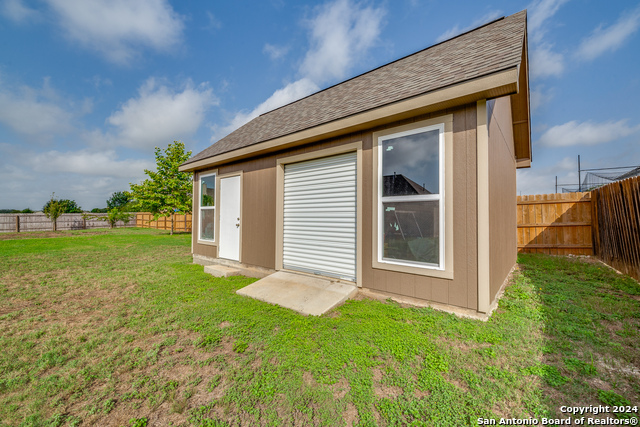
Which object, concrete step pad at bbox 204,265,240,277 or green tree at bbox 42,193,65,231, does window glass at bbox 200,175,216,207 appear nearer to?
concrete step pad at bbox 204,265,240,277

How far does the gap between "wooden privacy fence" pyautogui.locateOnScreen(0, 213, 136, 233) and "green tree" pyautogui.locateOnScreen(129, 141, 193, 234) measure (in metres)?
8.72

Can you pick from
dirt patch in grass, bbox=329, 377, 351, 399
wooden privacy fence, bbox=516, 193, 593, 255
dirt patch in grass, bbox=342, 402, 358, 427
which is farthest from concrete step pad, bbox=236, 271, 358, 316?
wooden privacy fence, bbox=516, 193, 593, 255

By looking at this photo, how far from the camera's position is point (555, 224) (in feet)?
24.7

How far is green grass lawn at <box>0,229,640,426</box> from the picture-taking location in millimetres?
1625

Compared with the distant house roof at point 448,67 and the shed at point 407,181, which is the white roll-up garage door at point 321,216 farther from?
the distant house roof at point 448,67

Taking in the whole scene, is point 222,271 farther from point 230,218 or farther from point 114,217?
point 114,217

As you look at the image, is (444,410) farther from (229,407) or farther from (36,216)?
(36,216)

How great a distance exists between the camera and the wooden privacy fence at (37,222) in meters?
17.4

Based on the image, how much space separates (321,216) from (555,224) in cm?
792

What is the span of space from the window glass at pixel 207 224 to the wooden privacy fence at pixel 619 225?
9.18 metres

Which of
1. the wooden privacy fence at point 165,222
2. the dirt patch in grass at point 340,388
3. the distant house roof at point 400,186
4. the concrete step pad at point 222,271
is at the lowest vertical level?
the dirt patch in grass at point 340,388

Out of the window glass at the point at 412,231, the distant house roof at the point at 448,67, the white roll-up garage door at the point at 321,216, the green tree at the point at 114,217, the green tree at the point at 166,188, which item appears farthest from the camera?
the green tree at the point at 114,217

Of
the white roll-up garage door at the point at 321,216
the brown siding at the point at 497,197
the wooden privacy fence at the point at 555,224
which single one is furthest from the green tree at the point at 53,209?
the wooden privacy fence at the point at 555,224

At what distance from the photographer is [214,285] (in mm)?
4648
